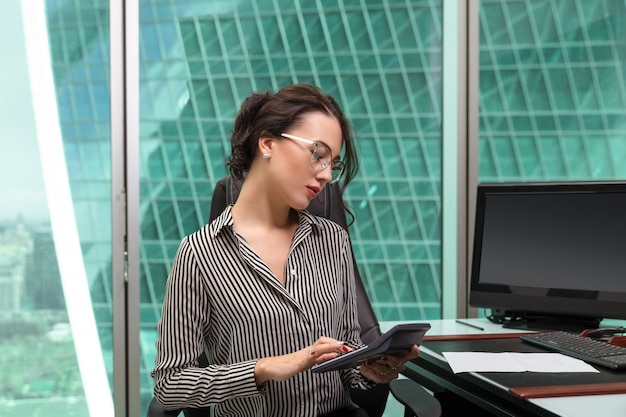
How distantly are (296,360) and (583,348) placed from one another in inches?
32.7

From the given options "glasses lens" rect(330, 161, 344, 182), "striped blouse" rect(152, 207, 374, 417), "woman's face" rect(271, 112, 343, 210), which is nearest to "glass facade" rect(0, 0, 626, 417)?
"glasses lens" rect(330, 161, 344, 182)

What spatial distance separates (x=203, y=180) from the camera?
358cm

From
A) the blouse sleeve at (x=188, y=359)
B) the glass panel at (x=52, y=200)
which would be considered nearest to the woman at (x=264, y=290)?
the blouse sleeve at (x=188, y=359)

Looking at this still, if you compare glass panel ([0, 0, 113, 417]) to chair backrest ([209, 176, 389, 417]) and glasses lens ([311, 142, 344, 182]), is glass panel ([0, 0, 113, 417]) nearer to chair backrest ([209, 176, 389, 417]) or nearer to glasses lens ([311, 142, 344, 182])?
chair backrest ([209, 176, 389, 417])

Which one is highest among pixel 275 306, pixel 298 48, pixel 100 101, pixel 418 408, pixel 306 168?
pixel 298 48

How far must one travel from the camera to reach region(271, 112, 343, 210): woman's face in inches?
70.4

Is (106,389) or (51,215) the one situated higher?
(51,215)

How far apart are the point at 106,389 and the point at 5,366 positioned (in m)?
0.44

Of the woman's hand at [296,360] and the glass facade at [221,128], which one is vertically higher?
the glass facade at [221,128]

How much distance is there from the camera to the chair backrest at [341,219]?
200cm

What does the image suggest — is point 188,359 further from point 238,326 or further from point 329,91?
point 329,91

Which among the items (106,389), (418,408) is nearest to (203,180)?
(106,389)

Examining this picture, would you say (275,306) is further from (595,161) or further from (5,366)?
Answer: (595,161)

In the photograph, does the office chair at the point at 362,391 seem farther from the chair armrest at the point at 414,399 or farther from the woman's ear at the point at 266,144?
the woman's ear at the point at 266,144
